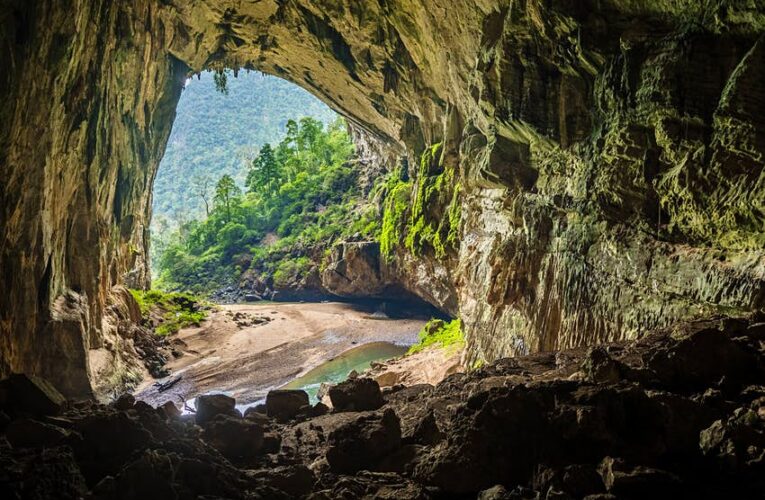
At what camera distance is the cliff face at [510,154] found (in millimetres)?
8219

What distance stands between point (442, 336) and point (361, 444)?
18723 mm

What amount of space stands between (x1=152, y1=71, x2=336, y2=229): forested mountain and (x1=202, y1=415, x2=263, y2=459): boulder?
11751 centimetres

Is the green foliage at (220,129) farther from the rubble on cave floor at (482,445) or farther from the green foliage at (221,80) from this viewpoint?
the rubble on cave floor at (482,445)

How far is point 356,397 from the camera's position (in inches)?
310

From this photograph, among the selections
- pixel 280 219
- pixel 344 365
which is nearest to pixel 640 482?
pixel 344 365

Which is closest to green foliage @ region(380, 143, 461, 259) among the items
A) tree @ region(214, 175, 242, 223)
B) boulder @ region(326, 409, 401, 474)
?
boulder @ region(326, 409, 401, 474)

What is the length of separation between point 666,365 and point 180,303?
31410 millimetres

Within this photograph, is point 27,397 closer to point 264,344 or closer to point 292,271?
point 264,344

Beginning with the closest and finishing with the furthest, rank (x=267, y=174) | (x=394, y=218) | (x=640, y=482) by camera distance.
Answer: (x=640, y=482) → (x=394, y=218) → (x=267, y=174)

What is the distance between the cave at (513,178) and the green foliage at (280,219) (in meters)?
21.6

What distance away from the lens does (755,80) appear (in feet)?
24.8

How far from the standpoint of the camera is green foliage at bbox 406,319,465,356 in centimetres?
2144

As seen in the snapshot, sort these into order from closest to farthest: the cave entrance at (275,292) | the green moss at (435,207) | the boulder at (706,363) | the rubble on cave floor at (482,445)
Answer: the rubble on cave floor at (482,445)
the boulder at (706,363)
the cave entrance at (275,292)
the green moss at (435,207)

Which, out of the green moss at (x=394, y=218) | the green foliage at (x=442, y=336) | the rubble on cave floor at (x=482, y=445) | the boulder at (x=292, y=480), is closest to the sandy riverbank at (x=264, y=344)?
the green foliage at (x=442, y=336)
